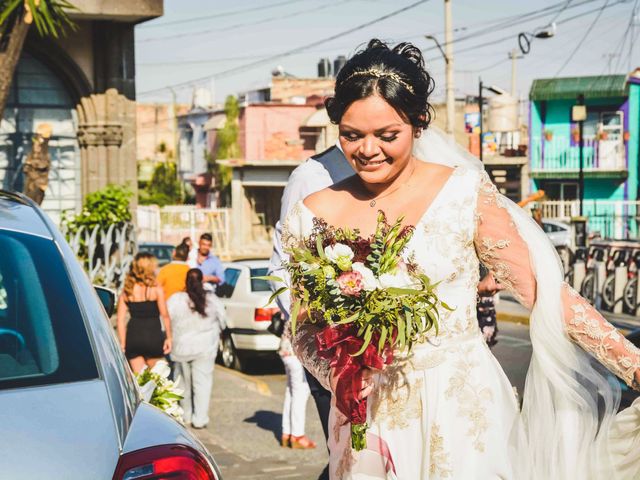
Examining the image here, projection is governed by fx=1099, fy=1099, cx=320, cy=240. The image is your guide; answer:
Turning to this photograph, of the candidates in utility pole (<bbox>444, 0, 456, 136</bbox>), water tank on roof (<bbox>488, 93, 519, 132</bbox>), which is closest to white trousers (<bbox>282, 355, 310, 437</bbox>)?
utility pole (<bbox>444, 0, 456, 136</bbox>)

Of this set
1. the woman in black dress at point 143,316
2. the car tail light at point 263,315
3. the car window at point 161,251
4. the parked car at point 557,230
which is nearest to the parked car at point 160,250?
the car window at point 161,251

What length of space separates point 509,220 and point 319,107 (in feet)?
163

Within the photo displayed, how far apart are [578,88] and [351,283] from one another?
162ft

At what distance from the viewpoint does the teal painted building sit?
166 ft

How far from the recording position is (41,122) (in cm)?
1767

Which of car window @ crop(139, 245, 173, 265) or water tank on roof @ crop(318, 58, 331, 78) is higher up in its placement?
water tank on roof @ crop(318, 58, 331, 78)

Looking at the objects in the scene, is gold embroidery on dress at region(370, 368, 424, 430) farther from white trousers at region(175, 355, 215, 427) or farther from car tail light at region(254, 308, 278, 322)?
car tail light at region(254, 308, 278, 322)

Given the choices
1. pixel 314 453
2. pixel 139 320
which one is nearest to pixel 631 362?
pixel 314 453

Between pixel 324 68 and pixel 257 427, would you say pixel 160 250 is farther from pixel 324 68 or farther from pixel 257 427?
pixel 324 68

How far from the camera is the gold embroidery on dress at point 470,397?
12.0 feet

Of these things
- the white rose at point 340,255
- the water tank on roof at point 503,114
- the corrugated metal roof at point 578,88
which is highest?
the corrugated metal roof at point 578,88

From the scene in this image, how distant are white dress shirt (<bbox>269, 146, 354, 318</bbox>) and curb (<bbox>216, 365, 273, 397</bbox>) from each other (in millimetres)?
7714

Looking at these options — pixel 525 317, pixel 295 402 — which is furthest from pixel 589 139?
pixel 295 402

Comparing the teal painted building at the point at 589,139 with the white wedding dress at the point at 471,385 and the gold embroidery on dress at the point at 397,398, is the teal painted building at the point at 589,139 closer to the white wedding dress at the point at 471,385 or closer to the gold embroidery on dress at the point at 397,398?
the white wedding dress at the point at 471,385
